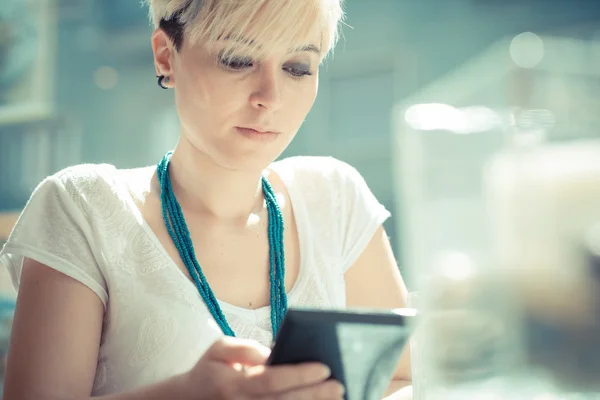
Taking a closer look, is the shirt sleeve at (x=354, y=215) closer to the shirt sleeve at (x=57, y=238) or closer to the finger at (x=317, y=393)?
the shirt sleeve at (x=57, y=238)

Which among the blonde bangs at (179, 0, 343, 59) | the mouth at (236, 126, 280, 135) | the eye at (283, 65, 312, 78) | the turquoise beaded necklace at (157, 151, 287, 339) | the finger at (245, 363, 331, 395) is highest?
the blonde bangs at (179, 0, 343, 59)

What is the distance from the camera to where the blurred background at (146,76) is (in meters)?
2.69

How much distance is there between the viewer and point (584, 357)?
50cm

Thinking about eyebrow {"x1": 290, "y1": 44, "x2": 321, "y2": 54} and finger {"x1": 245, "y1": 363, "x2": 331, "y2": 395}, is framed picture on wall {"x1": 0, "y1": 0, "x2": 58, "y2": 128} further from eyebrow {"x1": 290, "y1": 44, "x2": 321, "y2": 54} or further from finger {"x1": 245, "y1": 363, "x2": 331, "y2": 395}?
finger {"x1": 245, "y1": 363, "x2": 331, "y2": 395}

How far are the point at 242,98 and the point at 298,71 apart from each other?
10 cm

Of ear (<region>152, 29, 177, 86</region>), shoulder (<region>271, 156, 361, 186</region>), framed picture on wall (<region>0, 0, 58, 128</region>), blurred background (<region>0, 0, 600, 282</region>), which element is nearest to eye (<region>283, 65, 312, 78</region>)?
ear (<region>152, 29, 177, 86</region>)

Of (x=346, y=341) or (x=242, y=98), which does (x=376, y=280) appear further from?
(x=346, y=341)

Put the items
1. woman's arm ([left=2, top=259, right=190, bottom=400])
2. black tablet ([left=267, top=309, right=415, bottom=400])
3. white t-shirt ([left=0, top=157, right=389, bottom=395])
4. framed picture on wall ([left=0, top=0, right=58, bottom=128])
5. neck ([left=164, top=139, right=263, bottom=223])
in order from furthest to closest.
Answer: framed picture on wall ([left=0, top=0, right=58, bottom=128]) → neck ([left=164, top=139, right=263, bottom=223]) → white t-shirt ([left=0, top=157, right=389, bottom=395]) → woman's arm ([left=2, top=259, right=190, bottom=400]) → black tablet ([left=267, top=309, right=415, bottom=400])

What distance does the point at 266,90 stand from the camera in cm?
89

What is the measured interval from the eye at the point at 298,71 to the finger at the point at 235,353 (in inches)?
17.6

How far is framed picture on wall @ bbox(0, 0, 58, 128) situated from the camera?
260cm

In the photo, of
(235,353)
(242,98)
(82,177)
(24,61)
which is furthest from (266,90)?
(24,61)

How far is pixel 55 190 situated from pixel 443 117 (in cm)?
60

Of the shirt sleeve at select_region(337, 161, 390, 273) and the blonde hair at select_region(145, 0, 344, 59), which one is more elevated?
the blonde hair at select_region(145, 0, 344, 59)
